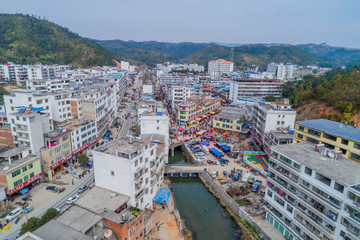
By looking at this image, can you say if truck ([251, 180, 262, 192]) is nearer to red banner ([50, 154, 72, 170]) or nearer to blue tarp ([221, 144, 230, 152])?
blue tarp ([221, 144, 230, 152])

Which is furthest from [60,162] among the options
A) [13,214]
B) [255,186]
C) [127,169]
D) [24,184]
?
[255,186]

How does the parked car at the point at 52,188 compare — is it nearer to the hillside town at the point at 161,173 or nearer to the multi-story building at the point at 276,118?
the hillside town at the point at 161,173

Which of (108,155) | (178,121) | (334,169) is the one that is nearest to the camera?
(334,169)

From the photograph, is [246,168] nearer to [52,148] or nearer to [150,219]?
[150,219]

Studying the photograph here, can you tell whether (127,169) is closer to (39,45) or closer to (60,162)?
(60,162)

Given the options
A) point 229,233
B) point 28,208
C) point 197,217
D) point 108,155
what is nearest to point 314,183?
point 229,233

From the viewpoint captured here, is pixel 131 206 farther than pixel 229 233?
No
